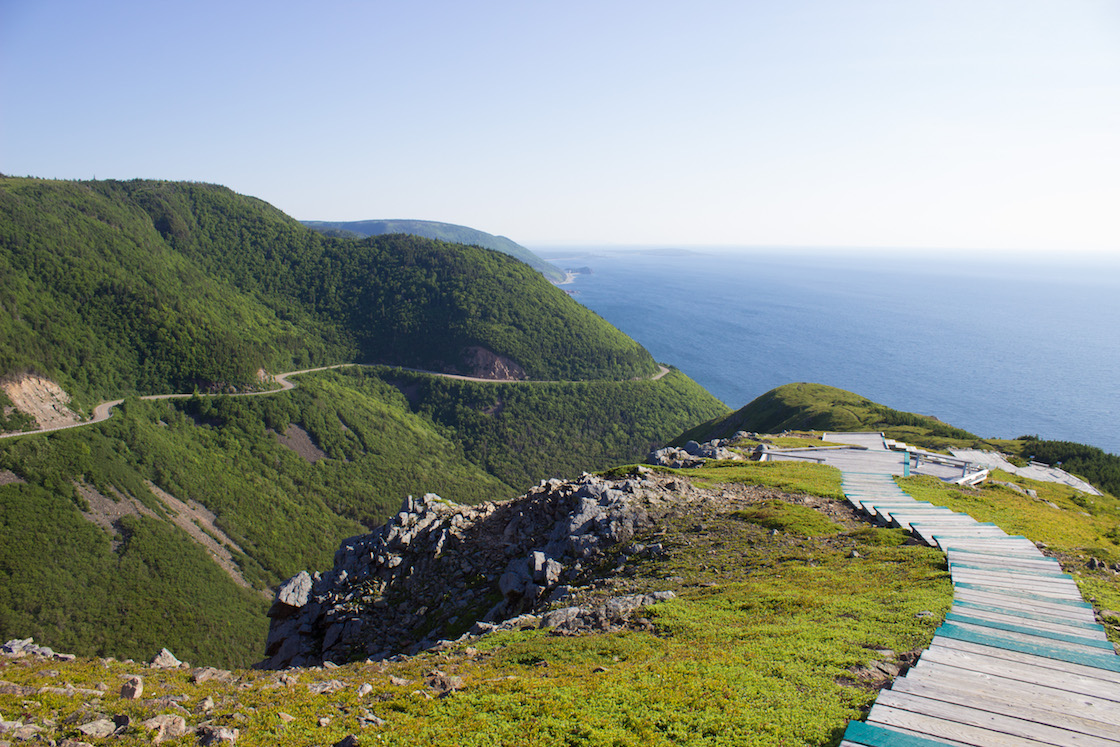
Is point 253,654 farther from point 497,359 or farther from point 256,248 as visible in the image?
point 256,248

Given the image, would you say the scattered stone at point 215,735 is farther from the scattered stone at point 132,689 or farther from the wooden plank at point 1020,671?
the wooden plank at point 1020,671

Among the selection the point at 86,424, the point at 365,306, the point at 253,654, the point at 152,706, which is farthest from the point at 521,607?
the point at 365,306

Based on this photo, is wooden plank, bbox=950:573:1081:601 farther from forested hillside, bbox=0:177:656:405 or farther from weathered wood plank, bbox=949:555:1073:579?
forested hillside, bbox=0:177:656:405

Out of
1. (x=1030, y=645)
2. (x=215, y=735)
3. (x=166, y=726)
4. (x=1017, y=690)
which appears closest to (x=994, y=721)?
(x=1017, y=690)

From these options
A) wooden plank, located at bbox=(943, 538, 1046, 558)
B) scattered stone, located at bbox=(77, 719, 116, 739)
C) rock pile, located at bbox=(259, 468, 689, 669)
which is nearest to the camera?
scattered stone, located at bbox=(77, 719, 116, 739)

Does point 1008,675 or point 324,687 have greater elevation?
point 1008,675

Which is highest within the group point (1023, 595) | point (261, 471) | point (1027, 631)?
point (1027, 631)

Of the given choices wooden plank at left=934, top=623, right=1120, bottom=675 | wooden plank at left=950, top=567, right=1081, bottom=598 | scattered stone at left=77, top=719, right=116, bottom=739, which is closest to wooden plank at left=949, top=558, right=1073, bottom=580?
wooden plank at left=950, top=567, right=1081, bottom=598

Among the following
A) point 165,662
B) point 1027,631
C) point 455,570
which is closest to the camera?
point 1027,631

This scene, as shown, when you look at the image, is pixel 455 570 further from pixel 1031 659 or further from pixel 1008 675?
pixel 1031 659
